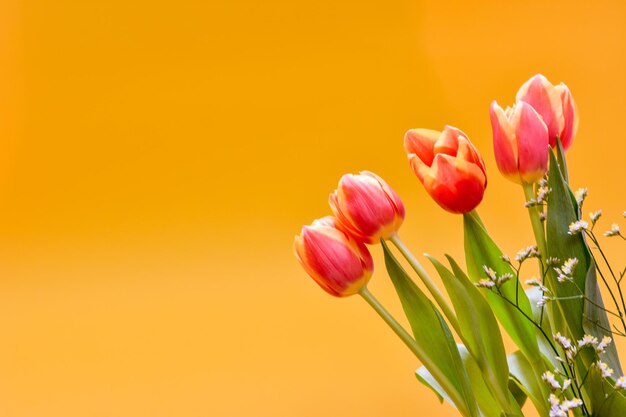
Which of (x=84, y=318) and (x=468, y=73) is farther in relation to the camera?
(x=468, y=73)

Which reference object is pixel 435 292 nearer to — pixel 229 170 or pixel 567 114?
pixel 567 114

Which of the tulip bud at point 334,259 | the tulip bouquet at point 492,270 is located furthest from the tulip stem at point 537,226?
the tulip bud at point 334,259

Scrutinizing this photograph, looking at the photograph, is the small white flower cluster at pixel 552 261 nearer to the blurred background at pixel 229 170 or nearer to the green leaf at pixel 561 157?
the green leaf at pixel 561 157

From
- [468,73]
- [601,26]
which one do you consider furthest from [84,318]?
[601,26]

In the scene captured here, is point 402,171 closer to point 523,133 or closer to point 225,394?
point 225,394

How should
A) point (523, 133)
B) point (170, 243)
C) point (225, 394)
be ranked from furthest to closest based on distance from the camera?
point (170, 243)
point (225, 394)
point (523, 133)

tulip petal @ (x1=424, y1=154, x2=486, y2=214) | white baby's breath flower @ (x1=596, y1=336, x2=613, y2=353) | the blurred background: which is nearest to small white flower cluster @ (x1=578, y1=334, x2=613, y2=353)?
white baby's breath flower @ (x1=596, y1=336, x2=613, y2=353)
